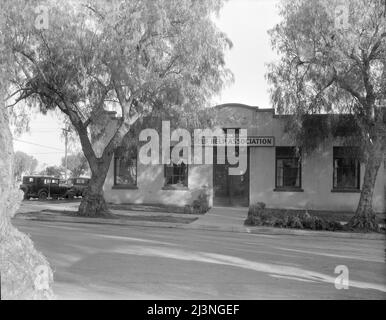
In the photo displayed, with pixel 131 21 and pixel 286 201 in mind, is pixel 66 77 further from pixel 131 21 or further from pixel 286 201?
pixel 286 201

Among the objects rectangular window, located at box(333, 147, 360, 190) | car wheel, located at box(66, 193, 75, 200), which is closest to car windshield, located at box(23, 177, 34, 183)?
car wheel, located at box(66, 193, 75, 200)

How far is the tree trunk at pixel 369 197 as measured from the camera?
55.5 ft

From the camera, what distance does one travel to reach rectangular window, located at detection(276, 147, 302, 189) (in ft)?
80.2

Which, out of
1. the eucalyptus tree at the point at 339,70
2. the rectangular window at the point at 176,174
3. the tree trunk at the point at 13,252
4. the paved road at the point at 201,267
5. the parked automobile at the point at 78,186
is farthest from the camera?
the parked automobile at the point at 78,186

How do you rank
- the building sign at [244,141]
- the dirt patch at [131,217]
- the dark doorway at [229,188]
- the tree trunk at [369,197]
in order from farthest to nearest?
the dark doorway at [229,188]
the building sign at [244,141]
the dirt patch at [131,217]
the tree trunk at [369,197]

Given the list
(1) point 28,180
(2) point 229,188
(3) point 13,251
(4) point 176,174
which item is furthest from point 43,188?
(3) point 13,251

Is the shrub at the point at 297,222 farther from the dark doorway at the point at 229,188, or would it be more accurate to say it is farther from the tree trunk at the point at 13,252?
the tree trunk at the point at 13,252

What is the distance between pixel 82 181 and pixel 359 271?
32219 millimetres

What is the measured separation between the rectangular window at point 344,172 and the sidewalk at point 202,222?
549cm

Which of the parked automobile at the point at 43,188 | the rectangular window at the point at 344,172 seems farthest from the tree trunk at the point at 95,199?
the parked automobile at the point at 43,188

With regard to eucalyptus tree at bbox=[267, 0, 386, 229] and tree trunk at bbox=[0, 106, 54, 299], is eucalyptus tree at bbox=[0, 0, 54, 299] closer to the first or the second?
tree trunk at bbox=[0, 106, 54, 299]

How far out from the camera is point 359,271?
9.02 m

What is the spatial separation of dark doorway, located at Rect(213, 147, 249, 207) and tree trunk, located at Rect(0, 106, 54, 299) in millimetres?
20407

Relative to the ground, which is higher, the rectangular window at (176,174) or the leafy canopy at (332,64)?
the leafy canopy at (332,64)
